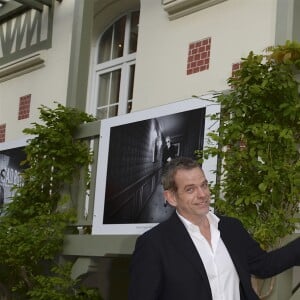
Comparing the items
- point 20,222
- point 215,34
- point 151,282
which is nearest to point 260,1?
point 215,34

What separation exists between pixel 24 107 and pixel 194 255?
6919mm

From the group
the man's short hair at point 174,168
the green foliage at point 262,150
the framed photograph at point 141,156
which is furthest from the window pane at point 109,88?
the man's short hair at point 174,168

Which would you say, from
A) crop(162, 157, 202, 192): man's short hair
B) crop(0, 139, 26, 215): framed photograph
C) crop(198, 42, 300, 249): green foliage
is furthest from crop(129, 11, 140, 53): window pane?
crop(162, 157, 202, 192): man's short hair

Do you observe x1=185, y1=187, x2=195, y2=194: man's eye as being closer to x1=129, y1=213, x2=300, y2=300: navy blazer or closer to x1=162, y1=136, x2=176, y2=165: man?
x1=129, y1=213, x2=300, y2=300: navy blazer

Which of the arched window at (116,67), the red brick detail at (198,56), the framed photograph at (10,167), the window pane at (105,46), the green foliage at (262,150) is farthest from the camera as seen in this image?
the window pane at (105,46)

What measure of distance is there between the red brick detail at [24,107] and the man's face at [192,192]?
21.9ft

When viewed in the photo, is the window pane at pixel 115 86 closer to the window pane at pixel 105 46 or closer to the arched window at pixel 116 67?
the arched window at pixel 116 67

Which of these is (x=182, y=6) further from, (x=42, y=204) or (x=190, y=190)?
(x=190, y=190)

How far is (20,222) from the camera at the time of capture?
667cm

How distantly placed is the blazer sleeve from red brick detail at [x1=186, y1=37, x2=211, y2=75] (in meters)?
4.20

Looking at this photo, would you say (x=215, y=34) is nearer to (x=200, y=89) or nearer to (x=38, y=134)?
(x=200, y=89)

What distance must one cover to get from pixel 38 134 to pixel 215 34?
6.26 feet

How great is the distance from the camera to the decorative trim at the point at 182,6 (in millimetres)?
6844

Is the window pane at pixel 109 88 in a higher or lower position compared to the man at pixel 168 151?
higher
